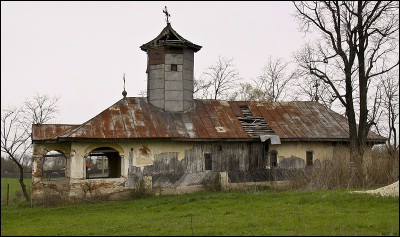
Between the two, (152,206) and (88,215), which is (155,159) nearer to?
(152,206)

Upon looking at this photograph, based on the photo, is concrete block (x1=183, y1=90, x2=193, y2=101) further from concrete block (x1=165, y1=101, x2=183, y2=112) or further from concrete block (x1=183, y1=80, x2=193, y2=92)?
concrete block (x1=165, y1=101, x2=183, y2=112)

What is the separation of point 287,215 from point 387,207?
297cm

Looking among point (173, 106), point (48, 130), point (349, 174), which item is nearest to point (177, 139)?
point (173, 106)

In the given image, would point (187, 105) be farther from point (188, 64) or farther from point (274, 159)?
point (274, 159)

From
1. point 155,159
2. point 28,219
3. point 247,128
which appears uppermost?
point 247,128

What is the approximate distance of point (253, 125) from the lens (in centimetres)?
2336

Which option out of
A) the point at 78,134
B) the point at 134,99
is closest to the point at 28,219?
the point at 78,134

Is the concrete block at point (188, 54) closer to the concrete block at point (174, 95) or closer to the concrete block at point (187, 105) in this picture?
the concrete block at point (174, 95)

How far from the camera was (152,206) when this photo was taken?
1667cm

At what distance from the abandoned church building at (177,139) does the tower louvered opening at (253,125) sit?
49 mm

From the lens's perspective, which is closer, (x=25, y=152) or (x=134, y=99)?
(x=134, y=99)

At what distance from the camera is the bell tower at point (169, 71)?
23.3 m

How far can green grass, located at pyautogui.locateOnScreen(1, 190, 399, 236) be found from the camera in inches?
433

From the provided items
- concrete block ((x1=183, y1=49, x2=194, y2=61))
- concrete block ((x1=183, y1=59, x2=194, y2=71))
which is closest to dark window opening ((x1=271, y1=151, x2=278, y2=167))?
concrete block ((x1=183, y1=59, x2=194, y2=71))
